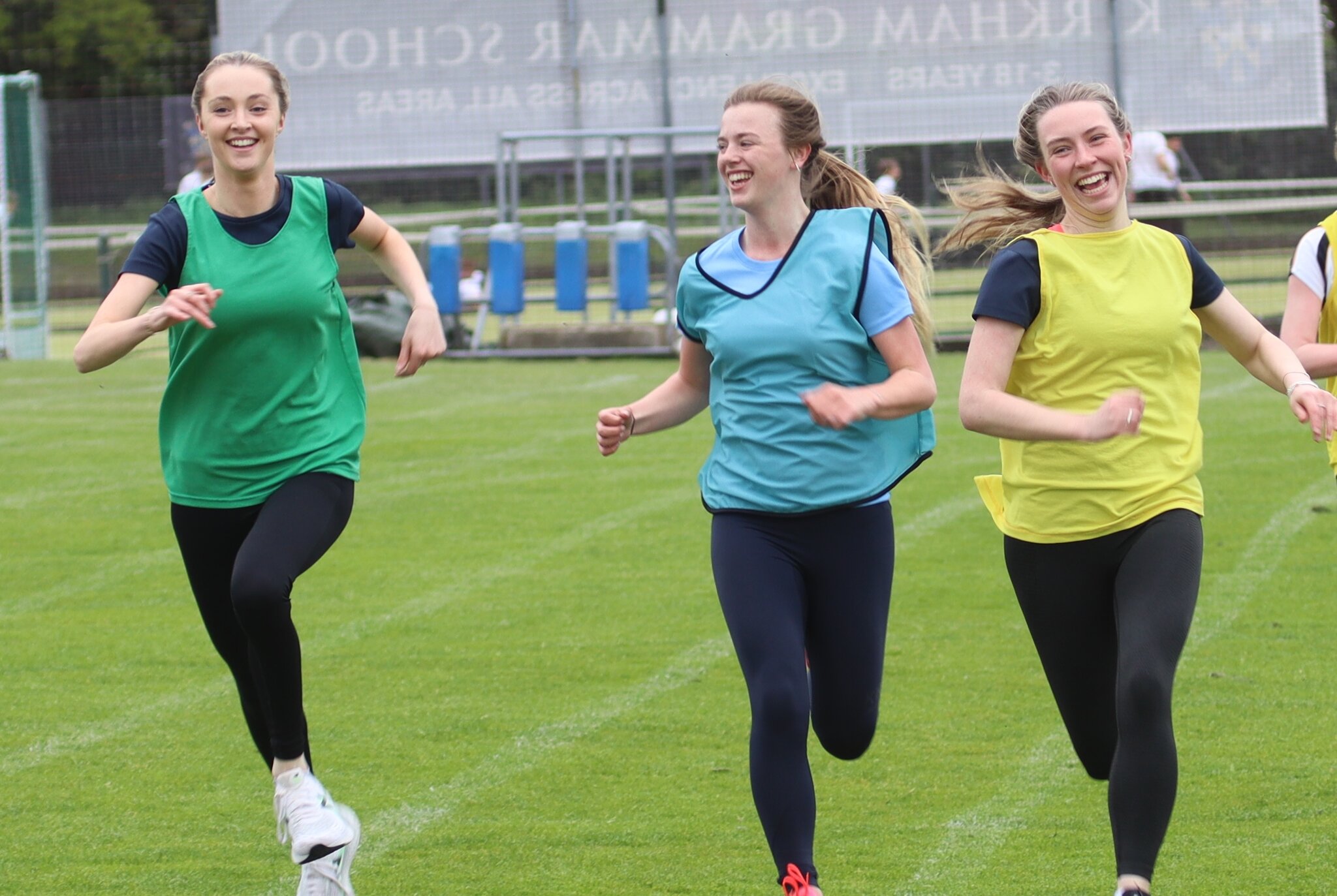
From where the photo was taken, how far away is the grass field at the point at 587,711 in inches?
193

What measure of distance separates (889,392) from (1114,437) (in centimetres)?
51

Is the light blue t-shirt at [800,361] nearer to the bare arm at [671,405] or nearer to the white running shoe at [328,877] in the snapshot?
the bare arm at [671,405]

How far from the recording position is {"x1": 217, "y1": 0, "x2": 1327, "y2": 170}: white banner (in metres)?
18.8

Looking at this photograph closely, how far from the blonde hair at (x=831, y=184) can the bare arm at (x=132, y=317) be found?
4.29 feet

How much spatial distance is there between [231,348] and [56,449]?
8.41 meters

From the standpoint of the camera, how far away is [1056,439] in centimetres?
395

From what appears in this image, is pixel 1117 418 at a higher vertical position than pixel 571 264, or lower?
higher

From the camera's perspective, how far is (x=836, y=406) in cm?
402

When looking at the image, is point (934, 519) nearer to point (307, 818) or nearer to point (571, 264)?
point (307, 818)

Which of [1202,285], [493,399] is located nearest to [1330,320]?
[1202,285]

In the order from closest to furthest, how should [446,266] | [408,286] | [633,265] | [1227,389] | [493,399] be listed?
[408,286] < [1227,389] < [493,399] < [633,265] < [446,266]

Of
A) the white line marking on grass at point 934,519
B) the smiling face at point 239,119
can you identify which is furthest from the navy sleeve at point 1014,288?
the white line marking on grass at point 934,519

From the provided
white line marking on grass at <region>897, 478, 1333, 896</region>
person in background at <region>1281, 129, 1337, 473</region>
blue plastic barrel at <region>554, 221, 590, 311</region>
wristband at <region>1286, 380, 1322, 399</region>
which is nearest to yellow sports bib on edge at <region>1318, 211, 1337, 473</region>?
person in background at <region>1281, 129, 1337, 473</region>

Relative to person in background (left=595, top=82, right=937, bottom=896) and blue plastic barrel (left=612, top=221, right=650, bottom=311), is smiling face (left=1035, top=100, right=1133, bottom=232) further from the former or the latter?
blue plastic barrel (left=612, top=221, right=650, bottom=311)
